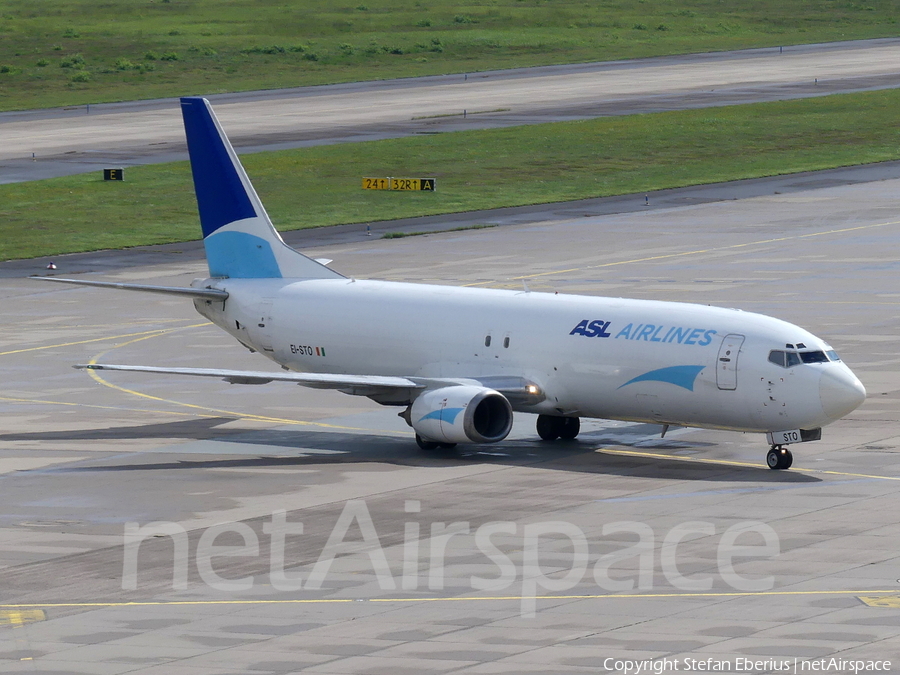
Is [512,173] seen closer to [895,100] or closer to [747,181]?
[747,181]

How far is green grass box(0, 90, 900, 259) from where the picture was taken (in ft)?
310

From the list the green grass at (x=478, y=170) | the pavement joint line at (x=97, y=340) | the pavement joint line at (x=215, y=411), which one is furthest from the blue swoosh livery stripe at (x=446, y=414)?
the green grass at (x=478, y=170)

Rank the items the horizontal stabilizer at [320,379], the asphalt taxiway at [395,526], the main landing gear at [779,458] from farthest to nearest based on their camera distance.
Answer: the horizontal stabilizer at [320,379] < the main landing gear at [779,458] < the asphalt taxiway at [395,526]

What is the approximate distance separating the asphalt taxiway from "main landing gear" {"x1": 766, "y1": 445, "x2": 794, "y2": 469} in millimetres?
292

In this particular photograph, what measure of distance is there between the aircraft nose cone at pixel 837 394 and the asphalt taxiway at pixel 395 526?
1573mm

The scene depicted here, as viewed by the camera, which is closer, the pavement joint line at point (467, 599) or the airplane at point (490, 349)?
the pavement joint line at point (467, 599)

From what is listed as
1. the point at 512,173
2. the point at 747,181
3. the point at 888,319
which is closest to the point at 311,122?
the point at 512,173

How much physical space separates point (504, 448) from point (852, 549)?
14.0m

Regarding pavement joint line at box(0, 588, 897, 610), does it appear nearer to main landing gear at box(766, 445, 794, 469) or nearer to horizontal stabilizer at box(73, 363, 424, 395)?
main landing gear at box(766, 445, 794, 469)

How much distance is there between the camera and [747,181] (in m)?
107

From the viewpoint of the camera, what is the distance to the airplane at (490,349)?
136 ft

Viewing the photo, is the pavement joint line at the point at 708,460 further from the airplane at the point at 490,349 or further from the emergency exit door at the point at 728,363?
the emergency exit door at the point at 728,363

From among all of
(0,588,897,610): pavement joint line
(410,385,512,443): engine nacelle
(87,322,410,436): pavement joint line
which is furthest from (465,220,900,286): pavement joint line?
(0,588,897,610): pavement joint line

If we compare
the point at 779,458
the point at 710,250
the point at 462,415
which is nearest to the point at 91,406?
the point at 462,415
